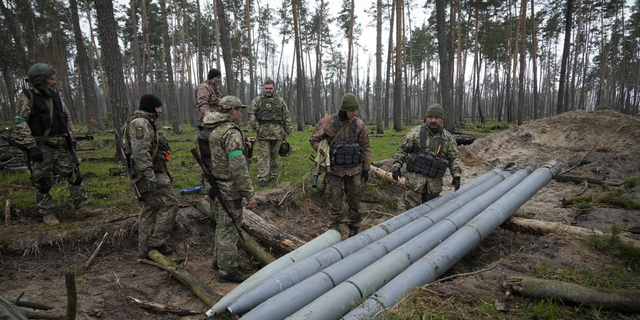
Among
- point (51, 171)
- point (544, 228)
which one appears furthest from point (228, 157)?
point (544, 228)

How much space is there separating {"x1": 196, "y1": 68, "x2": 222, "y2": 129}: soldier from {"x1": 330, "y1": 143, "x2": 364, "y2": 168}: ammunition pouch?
9.92 feet

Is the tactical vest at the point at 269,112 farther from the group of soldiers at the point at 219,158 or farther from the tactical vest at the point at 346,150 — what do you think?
the tactical vest at the point at 346,150

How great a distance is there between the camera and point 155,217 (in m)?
4.63

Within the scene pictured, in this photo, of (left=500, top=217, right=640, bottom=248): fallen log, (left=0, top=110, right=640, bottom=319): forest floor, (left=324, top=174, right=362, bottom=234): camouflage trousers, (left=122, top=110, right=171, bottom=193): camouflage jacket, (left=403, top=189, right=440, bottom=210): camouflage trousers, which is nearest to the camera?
(left=0, top=110, right=640, bottom=319): forest floor

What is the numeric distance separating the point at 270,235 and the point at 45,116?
4.31 metres

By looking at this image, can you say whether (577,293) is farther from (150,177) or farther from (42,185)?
(42,185)

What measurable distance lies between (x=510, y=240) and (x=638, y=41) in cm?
5261

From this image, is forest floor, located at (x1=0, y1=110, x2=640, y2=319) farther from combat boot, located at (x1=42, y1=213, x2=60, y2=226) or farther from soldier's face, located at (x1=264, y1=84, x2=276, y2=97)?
soldier's face, located at (x1=264, y1=84, x2=276, y2=97)

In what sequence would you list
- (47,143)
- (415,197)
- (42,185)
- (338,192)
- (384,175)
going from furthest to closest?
1. (384,175)
2. (415,197)
3. (338,192)
4. (47,143)
5. (42,185)

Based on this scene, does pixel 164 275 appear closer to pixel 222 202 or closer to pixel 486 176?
pixel 222 202

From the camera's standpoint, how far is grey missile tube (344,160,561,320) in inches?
107

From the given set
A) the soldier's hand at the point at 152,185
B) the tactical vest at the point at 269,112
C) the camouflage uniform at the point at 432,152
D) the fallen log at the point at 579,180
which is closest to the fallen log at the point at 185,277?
the soldier's hand at the point at 152,185

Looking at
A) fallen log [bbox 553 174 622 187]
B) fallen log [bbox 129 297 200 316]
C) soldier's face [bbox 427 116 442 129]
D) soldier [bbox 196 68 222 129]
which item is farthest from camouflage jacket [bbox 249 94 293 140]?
fallen log [bbox 553 174 622 187]

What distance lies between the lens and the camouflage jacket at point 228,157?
3.86m
